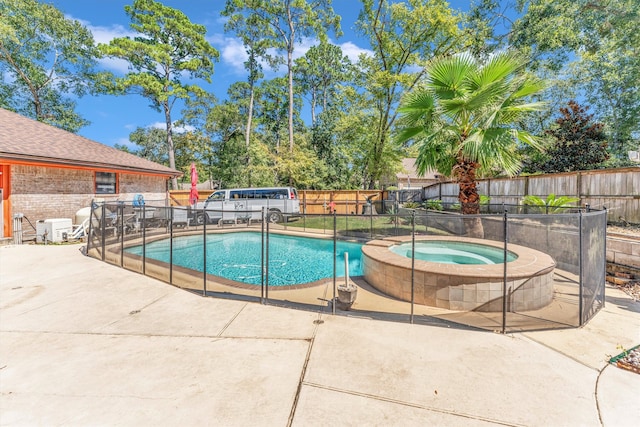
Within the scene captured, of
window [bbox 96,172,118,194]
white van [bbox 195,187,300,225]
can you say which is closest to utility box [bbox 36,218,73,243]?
window [bbox 96,172,118,194]

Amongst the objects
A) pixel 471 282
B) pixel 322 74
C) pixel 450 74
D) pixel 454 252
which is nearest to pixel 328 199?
pixel 450 74

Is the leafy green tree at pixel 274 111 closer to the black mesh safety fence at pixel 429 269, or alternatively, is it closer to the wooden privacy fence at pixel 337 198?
the wooden privacy fence at pixel 337 198

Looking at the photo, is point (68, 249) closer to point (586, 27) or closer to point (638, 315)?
point (638, 315)

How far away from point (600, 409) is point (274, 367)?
2.91 metres

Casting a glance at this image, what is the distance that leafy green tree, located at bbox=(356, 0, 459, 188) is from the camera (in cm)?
1712

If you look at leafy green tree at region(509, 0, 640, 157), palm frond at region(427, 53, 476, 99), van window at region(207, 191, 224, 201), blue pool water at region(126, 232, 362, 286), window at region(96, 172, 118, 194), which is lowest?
blue pool water at region(126, 232, 362, 286)

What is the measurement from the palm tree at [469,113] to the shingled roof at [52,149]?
39.4 feet

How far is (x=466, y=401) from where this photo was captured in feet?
7.73

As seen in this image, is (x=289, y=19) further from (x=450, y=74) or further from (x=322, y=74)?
(x=450, y=74)

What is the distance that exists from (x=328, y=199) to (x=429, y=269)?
581 inches

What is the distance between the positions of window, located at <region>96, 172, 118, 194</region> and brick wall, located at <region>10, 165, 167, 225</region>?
0.76 feet

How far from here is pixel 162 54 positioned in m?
20.9

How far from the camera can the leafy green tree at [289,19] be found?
21469 millimetres

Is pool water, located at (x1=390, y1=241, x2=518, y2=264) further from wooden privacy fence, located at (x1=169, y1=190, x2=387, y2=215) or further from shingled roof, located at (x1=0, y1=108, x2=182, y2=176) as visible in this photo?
shingled roof, located at (x1=0, y1=108, x2=182, y2=176)
